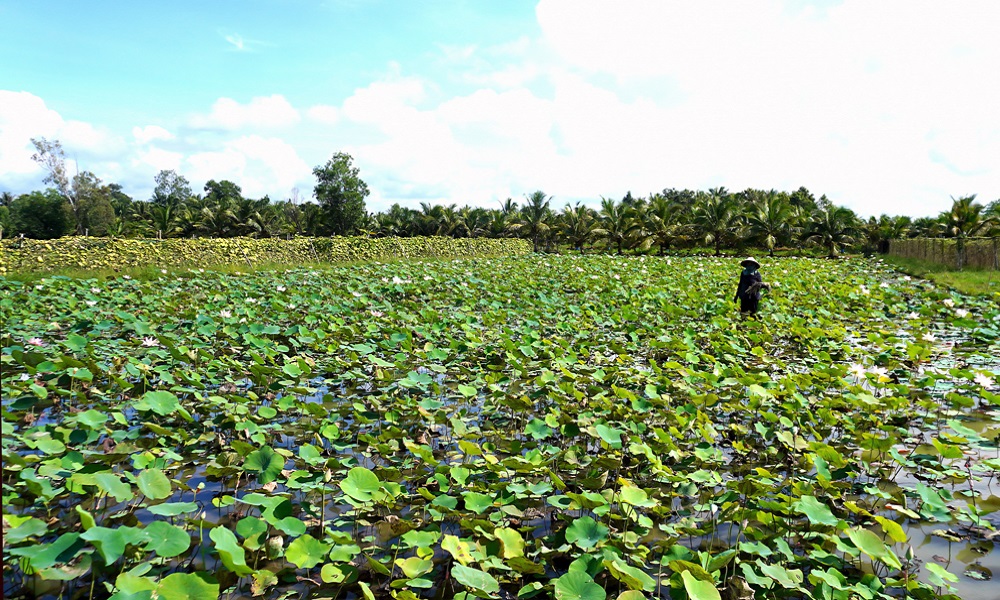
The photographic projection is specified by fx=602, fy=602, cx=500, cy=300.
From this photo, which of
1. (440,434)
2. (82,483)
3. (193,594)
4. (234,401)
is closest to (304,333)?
(234,401)

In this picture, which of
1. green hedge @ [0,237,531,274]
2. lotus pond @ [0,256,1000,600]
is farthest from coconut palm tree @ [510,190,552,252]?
lotus pond @ [0,256,1000,600]

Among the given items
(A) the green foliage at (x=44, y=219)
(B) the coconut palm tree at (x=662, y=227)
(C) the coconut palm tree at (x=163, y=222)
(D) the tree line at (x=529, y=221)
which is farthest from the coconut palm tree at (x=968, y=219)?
(A) the green foliage at (x=44, y=219)

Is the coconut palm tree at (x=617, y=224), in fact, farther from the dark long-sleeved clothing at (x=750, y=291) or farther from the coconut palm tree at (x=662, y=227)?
the dark long-sleeved clothing at (x=750, y=291)

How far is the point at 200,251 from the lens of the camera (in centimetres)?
1645

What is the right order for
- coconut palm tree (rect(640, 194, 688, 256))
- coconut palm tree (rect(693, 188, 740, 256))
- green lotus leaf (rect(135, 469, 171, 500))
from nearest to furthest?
green lotus leaf (rect(135, 469, 171, 500))
coconut palm tree (rect(693, 188, 740, 256))
coconut palm tree (rect(640, 194, 688, 256))

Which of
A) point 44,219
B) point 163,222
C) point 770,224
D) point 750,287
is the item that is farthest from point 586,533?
point 44,219

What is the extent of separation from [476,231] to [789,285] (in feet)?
80.6

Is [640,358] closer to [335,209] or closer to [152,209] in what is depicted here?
[335,209]

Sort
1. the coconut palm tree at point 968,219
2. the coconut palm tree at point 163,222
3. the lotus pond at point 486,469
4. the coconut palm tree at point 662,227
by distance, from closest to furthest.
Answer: the lotus pond at point 486,469 < the coconut palm tree at point 968,219 < the coconut palm tree at point 662,227 < the coconut palm tree at point 163,222

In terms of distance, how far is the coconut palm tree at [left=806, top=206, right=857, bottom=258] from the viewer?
2666cm

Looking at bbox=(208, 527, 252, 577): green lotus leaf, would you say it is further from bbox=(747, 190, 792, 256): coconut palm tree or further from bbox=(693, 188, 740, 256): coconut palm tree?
bbox=(693, 188, 740, 256): coconut palm tree

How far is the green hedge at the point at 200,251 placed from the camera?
44.7 feet

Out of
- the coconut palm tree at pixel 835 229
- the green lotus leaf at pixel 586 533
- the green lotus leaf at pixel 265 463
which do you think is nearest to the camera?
the green lotus leaf at pixel 586 533

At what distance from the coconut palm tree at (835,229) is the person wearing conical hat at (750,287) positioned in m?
Answer: 21.8
